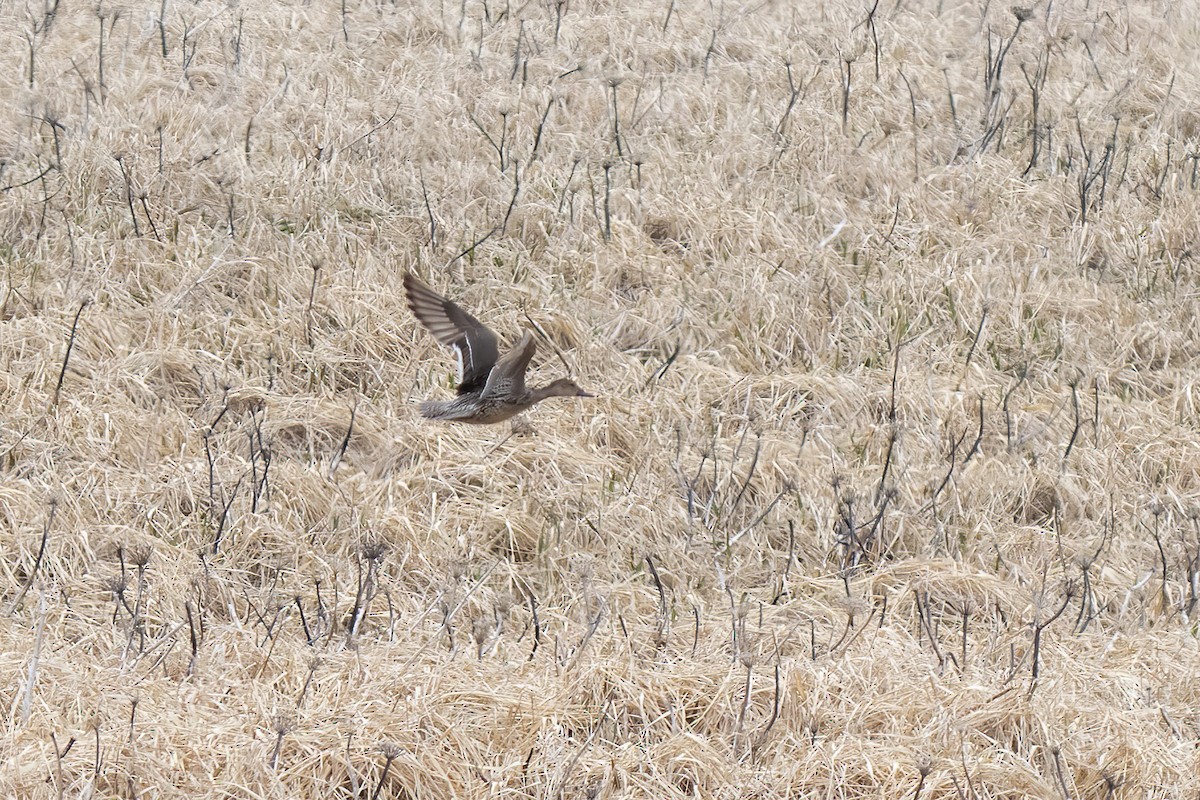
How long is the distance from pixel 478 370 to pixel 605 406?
0.93 m

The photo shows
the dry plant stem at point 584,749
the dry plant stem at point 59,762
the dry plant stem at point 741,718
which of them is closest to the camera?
the dry plant stem at point 59,762

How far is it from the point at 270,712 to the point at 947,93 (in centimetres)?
495

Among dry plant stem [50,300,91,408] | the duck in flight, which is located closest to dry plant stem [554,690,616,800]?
the duck in flight

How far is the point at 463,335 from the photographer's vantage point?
4363mm

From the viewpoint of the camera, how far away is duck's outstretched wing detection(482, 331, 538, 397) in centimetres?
402

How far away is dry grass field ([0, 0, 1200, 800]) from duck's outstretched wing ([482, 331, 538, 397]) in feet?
1.87

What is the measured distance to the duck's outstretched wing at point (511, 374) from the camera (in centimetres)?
402

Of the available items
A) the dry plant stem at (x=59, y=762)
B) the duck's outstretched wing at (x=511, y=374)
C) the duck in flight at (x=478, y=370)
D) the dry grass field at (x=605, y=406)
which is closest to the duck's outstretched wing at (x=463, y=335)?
the duck in flight at (x=478, y=370)

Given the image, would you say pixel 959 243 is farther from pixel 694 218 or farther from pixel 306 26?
pixel 306 26

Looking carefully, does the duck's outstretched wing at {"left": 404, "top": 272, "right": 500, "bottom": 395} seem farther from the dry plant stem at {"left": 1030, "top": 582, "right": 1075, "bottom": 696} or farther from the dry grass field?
the dry plant stem at {"left": 1030, "top": 582, "right": 1075, "bottom": 696}

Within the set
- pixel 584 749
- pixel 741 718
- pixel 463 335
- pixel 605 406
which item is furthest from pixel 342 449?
pixel 741 718

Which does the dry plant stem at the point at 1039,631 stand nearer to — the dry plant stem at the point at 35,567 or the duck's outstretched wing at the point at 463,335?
the duck's outstretched wing at the point at 463,335

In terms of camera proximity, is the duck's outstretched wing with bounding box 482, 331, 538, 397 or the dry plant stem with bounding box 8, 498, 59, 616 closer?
the duck's outstretched wing with bounding box 482, 331, 538, 397

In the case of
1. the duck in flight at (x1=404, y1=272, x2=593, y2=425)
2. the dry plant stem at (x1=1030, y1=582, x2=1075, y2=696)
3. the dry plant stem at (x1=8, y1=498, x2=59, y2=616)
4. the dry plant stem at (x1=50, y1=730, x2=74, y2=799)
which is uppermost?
the duck in flight at (x1=404, y1=272, x2=593, y2=425)
